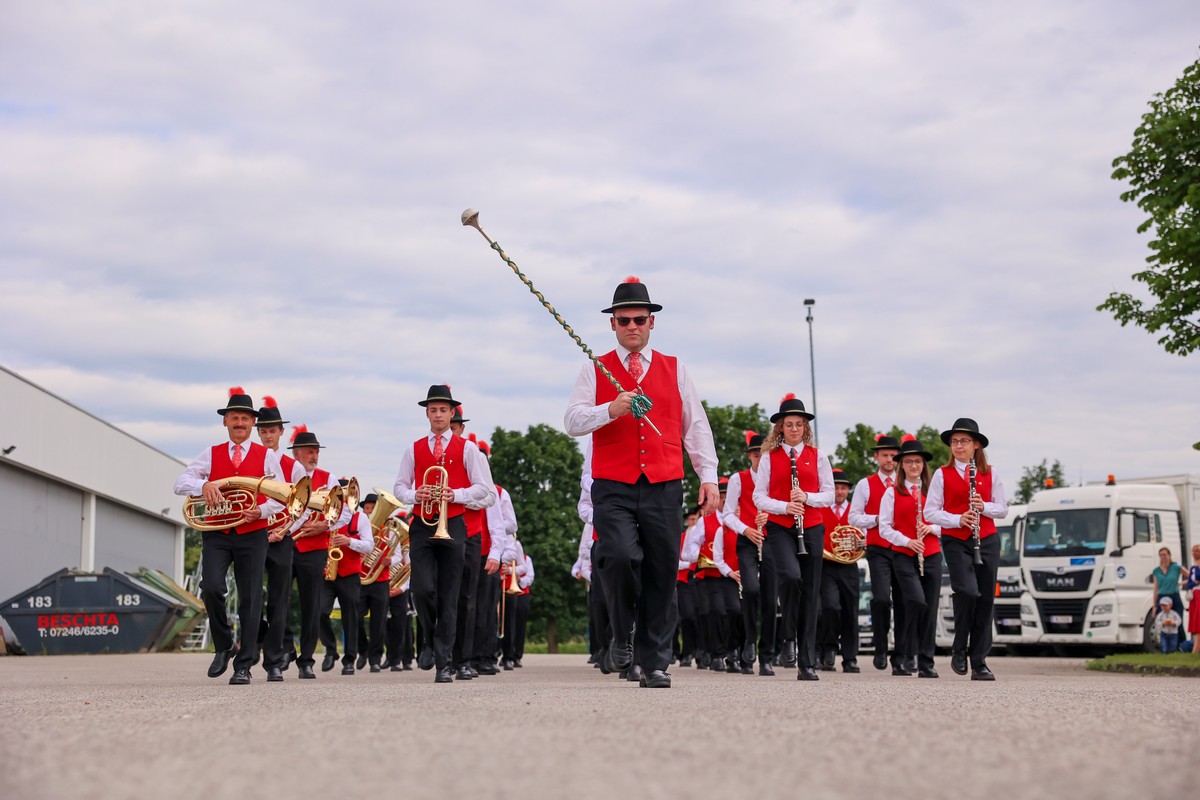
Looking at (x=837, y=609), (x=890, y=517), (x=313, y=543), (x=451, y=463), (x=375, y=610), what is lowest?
(x=837, y=609)

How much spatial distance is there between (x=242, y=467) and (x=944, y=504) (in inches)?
246

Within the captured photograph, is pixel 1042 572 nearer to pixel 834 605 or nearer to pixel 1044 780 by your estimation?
pixel 834 605

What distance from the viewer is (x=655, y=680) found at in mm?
9328

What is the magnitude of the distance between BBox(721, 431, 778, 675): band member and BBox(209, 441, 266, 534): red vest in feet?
15.7

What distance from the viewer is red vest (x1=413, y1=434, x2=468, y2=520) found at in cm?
1275

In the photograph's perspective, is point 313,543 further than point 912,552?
No

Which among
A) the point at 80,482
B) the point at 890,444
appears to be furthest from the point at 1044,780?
the point at 80,482

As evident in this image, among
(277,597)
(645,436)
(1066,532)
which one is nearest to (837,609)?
(277,597)

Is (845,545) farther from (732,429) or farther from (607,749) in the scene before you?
(732,429)

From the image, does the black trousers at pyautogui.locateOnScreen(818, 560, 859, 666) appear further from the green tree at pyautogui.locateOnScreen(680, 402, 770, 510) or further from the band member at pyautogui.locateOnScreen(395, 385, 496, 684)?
the green tree at pyautogui.locateOnScreen(680, 402, 770, 510)

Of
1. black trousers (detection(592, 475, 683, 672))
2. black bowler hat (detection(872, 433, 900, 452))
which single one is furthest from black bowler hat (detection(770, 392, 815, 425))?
black trousers (detection(592, 475, 683, 672))

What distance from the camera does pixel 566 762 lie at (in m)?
4.62

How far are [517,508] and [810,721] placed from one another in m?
56.9

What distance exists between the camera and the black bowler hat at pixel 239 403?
11969 mm
